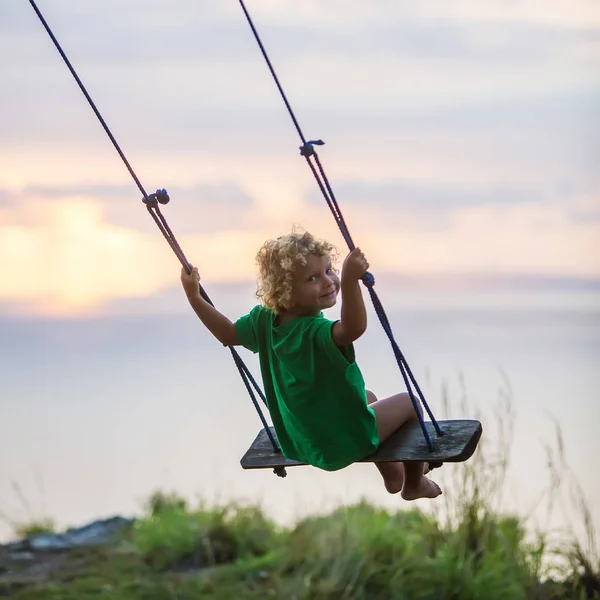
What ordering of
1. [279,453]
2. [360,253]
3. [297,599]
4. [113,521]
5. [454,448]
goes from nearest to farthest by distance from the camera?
1. [360,253]
2. [454,448]
3. [279,453]
4. [297,599]
5. [113,521]

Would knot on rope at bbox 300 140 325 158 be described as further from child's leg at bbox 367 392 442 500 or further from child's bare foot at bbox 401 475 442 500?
child's bare foot at bbox 401 475 442 500

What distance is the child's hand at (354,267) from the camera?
265 centimetres

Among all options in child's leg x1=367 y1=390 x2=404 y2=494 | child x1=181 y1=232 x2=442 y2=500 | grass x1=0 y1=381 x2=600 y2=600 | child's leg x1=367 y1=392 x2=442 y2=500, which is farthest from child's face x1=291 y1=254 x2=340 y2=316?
grass x1=0 y1=381 x2=600 y2=600

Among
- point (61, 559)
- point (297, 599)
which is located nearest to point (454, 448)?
point (297, 599)

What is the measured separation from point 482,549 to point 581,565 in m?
0.57

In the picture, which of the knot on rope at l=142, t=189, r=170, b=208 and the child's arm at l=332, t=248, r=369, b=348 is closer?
the child's arm at l=332, t=248, r=369, b=348

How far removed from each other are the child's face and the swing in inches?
6.1

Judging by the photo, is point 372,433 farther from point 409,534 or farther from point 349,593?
point 409,534

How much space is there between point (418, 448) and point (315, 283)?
550 millimetres

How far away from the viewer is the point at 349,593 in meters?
5.18

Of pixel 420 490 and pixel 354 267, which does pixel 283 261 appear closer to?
pixel 354 267

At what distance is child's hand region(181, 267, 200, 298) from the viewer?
3057 millimetres

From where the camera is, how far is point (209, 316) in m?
3.09

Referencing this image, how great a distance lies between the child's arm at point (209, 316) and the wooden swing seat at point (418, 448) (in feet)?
1.25
